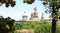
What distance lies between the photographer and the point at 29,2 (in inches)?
520

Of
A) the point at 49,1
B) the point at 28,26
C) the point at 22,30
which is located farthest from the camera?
the point at 28,26

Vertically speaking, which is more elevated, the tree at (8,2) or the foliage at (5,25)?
the tree at (8,2)

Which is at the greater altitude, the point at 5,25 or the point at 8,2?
the point at 8,2

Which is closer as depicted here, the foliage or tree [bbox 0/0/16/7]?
tree [bbox 0/0/16/7]

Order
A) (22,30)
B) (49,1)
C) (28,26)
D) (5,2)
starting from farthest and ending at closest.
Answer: (28,26) → (22,30) → (49,1) → (5,2)

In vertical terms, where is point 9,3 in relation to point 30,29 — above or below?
above

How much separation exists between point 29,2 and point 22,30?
33.0 m

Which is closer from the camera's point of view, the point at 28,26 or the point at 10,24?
the point at 10,24

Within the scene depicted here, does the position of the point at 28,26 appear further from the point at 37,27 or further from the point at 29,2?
the point at 29,2

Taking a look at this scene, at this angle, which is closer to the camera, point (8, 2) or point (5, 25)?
point (8, 2)

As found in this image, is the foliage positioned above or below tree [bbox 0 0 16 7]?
below

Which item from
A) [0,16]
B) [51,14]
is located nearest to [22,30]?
[51,14]

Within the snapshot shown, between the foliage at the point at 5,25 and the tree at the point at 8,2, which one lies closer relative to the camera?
the tree at the point at 8,2

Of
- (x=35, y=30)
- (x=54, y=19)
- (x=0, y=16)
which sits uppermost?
(x=0, y=16)
